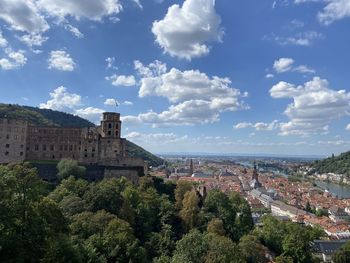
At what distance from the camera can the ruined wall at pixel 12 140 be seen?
51.4 metres

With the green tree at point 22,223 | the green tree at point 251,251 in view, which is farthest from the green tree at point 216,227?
the green tree at point 22,223

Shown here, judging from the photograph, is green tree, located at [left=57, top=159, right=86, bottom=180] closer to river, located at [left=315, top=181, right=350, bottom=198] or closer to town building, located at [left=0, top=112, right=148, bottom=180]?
town building, located at [left=0, top=112, right=148, bottom=180]

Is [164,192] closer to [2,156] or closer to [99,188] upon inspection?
[99,188]

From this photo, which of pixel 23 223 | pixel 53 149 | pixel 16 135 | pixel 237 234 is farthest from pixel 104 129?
pixel 23 223

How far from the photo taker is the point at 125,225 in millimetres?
34156

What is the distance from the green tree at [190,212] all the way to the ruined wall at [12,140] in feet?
77.3

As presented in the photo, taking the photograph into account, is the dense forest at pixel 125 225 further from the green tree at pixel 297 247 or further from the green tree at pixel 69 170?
the green tree at pixel 69 170

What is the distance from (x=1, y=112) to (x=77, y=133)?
73.8 meters

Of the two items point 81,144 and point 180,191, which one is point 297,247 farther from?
point 81,144

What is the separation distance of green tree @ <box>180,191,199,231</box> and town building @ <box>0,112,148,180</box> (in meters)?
10.6

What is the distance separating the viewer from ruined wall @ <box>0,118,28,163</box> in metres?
51.4

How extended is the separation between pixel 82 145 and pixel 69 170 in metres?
7.10

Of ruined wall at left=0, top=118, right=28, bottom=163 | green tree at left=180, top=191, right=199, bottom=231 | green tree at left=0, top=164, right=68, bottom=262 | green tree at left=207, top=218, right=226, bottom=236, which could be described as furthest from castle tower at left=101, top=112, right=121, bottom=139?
green tree at left=0, top=164, right=68, bottom=262

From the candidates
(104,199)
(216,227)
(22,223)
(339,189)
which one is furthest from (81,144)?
(339,189)
